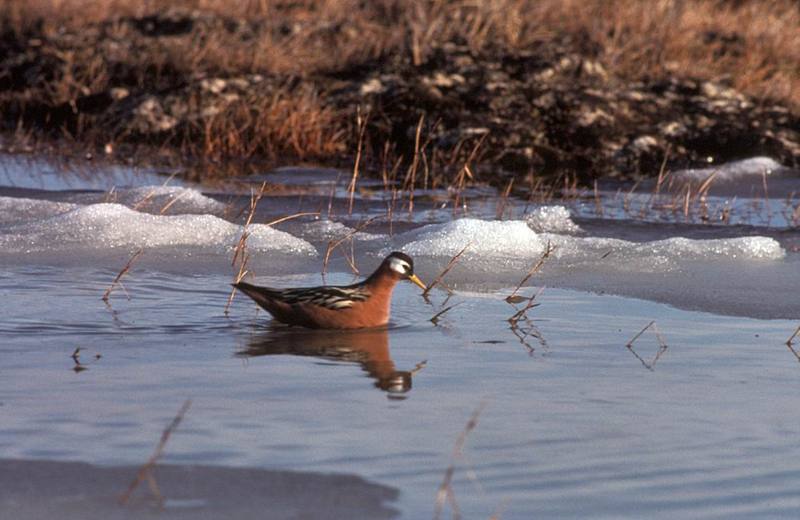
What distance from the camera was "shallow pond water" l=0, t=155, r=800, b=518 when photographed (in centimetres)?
420

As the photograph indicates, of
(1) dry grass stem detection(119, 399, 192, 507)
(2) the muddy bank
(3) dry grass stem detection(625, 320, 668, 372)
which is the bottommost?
(3) dry grass stem detection(625, 320, 668, 372)

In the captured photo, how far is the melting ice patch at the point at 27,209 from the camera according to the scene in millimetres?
10500

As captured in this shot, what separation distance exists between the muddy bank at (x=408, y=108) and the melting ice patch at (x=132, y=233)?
5.33 metres

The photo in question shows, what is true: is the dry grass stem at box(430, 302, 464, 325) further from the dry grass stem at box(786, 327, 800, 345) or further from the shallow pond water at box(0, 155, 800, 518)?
the dry grass stem at box(786, 327, 800, 345)

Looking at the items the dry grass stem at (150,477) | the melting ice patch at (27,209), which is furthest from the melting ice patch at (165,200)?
the dry grass stem at (150,477)

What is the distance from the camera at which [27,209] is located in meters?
10.7

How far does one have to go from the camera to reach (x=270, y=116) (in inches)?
618

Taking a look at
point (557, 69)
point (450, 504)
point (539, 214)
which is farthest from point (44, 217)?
point (557, 69)

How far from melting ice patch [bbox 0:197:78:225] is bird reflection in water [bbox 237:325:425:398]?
419cm

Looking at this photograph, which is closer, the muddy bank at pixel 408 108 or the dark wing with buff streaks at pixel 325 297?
the dark wing with buff streaks at pixel 325 297

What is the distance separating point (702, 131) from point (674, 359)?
10707mm

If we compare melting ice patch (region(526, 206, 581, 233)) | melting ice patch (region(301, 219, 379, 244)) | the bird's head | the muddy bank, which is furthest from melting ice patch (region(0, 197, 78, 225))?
the muddy bank

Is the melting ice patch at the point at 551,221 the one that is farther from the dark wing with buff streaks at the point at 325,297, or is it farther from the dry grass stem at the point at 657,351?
the dark wing with buff streaks at the point at 325,297

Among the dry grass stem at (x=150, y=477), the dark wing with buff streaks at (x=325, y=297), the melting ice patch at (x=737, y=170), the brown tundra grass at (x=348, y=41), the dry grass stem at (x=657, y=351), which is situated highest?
the brown tundra grass at (x=348, y=41)
